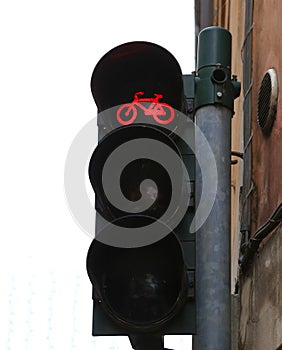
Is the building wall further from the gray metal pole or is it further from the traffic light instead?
the traffic light

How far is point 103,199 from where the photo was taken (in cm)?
382

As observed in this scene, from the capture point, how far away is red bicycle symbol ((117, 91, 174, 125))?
3945mm

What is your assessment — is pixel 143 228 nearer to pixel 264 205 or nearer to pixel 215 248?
pixel 215 248

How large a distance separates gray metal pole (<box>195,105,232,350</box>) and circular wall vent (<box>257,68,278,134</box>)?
1595 mm

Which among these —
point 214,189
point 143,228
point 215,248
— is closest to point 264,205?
point 214,189

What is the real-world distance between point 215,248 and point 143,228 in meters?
0.36

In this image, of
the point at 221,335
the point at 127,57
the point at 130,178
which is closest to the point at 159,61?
the point at 127,57

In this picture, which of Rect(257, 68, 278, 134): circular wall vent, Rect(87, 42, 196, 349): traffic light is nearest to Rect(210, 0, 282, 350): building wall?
Rect(257, 68, 278, 134): circular wall vent

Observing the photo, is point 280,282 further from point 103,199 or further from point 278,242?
point 103,199

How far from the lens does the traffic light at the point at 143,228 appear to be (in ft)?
12.1

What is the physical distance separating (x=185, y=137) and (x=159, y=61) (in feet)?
1.17

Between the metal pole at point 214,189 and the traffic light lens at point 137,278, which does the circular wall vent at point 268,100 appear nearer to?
the metal pole at point 214,189

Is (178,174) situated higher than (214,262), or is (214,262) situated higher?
(178,174)

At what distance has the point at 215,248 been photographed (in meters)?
3.84
